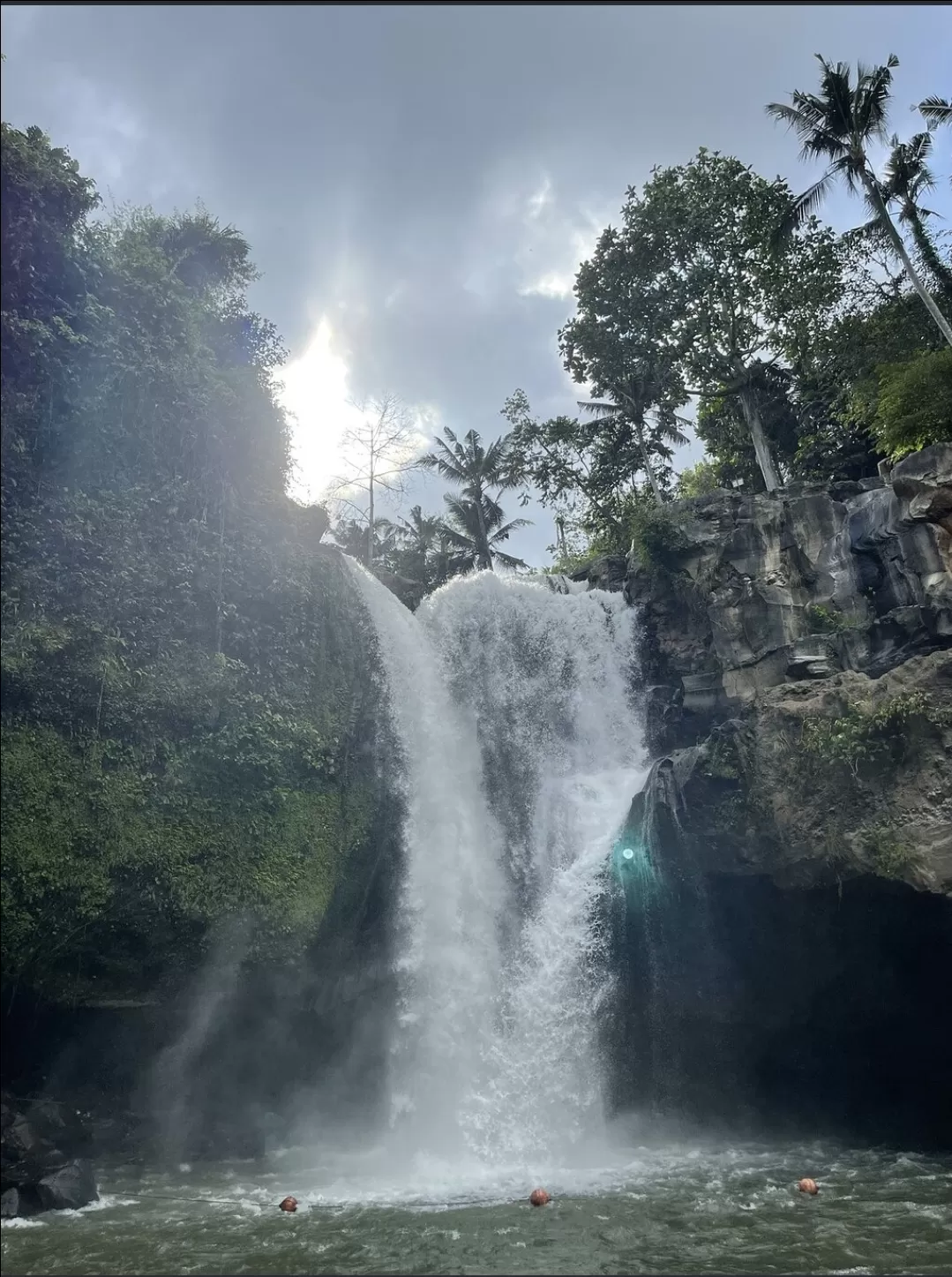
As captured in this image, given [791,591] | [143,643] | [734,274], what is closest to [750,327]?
[734,274]

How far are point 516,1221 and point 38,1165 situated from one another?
6.26 meters

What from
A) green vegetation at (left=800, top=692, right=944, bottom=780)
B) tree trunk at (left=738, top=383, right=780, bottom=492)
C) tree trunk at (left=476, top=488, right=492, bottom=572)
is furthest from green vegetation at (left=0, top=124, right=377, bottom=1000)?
tree trunk at (left=476, top=488, right=492, bottom=572)

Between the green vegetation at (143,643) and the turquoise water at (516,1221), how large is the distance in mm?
3668

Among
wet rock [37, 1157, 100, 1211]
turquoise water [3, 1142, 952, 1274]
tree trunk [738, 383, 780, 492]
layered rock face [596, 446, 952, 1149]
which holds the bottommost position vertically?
turquoise water [3, 1142, 952, 1274]

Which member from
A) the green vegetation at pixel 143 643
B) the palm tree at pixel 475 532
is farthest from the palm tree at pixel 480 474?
the green vegetation at pixel 143 643

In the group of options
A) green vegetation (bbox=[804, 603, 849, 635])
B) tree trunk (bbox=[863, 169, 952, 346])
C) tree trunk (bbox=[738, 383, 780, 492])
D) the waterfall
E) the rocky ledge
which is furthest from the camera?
tree trunk (bbox=[738, 383, 780, 492])

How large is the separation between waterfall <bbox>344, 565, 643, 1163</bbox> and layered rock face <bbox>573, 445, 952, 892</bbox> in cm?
190

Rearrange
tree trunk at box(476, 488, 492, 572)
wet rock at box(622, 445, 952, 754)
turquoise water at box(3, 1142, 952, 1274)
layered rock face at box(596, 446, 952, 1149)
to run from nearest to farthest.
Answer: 1. turquoise water at box(3, 1142, 952, 1274)
2. layered rock face at box(596, 446, 952, 1149)
3. wet rock at box(622, 445, 952, 754)
4. tree trunk at box(476, 488, 492, 572)

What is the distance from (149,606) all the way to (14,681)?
2821mm

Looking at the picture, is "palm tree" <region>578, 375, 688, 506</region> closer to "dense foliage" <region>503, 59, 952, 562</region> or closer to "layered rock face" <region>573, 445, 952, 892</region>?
"dense foliage" <region>503, 59, 952, 562</region>

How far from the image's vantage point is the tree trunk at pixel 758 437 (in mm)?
25438

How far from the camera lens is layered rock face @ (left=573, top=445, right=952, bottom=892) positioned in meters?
12.5

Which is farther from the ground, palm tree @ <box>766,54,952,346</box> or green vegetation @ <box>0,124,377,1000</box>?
palm tree @ <box>766,54,952,346</box>

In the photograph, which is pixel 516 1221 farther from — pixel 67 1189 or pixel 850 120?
pixel 850 120
